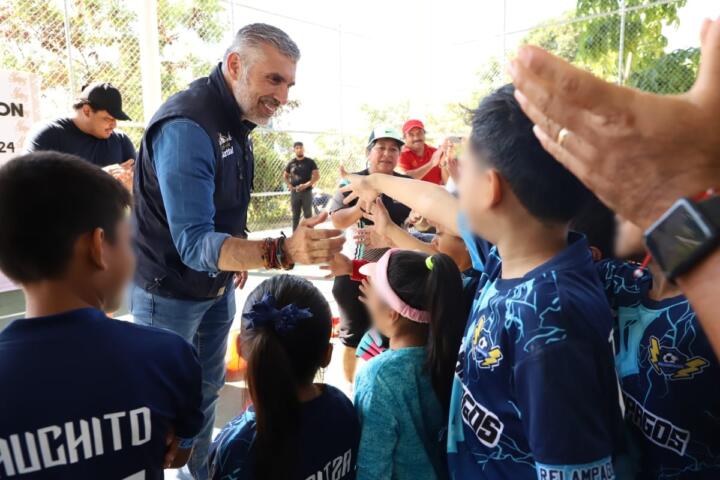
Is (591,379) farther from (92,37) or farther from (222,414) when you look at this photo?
(92,37)

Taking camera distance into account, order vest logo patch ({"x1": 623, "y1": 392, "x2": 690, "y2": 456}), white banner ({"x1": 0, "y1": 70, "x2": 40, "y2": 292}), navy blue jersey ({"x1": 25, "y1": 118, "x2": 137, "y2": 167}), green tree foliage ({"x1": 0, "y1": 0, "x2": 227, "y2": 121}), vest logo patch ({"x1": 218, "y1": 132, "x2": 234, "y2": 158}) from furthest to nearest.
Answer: green tree foliage ({"x1": 0, "y1": 0, "x2": 227, "y2": 121}) → white banner ({"x1": 0, "y1": 70, "x2": 40, "y2": 292}) → navy blue jersey ({"x1": 25, "y1": 118, "x2": 137, "y2": 167}) → vest logo patch ({"x1": 218, "y1": 132, "x2": 234, "y2": 158}) → vest logo patch ({"x1": 623, "y1": 392, "x2": 690, "y2": 456})

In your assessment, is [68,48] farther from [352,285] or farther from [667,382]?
[667,382]

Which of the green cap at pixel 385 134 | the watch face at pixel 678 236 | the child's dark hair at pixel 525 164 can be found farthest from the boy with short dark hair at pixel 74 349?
the green cap at pixel 385 134

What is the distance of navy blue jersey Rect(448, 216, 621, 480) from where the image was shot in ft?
2.84

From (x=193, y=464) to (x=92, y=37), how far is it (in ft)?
21.1

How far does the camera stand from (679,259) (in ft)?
1.80

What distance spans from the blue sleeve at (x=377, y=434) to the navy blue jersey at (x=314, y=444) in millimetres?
27

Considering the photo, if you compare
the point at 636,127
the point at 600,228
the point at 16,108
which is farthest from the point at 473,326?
the point at 16,108

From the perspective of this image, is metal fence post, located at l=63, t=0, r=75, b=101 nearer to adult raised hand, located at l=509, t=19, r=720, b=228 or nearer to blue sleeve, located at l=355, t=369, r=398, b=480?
blue sleeve, located at l=355, t=369, r=398, b=480

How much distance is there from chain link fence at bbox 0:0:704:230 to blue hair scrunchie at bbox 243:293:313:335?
4.05 metres

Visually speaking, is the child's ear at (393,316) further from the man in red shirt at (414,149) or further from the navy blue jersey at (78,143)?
the man in red shirt at (414,149)

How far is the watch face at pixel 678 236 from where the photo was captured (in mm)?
522

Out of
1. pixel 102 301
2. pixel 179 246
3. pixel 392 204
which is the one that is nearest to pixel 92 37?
pixel 392 204

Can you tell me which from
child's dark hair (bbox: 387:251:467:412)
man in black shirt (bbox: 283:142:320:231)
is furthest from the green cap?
man in black shirt (bbox: 283:142:320:231)
